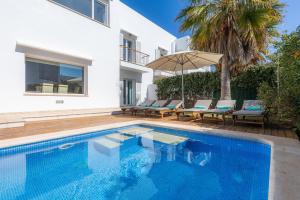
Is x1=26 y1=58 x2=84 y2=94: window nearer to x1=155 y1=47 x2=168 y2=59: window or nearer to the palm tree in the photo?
the palm tree

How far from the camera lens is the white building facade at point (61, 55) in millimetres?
7289

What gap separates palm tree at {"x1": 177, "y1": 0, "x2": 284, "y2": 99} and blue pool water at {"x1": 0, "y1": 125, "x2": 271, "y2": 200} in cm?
517

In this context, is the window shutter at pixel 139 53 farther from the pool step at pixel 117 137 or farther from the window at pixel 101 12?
the pool step at pixel 117 137

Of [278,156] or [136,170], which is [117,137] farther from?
[278,156]

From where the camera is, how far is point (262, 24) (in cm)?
709

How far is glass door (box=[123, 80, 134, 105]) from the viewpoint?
14266 mm

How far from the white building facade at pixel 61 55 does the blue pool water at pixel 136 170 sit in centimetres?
455

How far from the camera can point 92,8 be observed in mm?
10484

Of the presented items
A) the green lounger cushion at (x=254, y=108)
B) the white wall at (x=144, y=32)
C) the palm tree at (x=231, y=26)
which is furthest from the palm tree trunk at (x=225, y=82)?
the white wall at (x=144, y=32)

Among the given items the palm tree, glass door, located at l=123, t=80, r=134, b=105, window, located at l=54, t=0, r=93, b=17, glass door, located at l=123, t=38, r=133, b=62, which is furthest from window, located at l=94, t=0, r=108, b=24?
the palm tree

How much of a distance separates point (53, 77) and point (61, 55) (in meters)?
1.29

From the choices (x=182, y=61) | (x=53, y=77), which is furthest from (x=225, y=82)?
(x=53, y=77)

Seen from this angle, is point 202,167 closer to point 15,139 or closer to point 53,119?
point 15,139

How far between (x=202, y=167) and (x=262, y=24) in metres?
7.02
